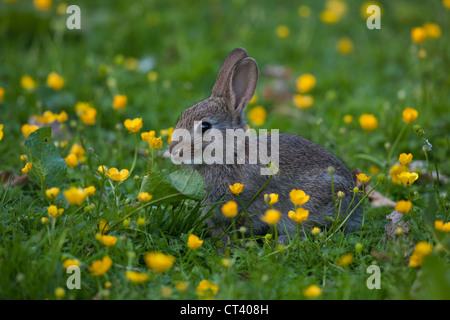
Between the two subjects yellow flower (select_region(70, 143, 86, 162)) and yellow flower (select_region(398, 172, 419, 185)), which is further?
yellow flower (select_region(70, 143, 86, 162))

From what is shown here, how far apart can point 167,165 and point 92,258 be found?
164 cm

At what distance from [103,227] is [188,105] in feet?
9.93

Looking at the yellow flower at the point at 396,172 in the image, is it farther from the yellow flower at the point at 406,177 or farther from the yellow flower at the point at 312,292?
the yellow flower at the point at 312,292

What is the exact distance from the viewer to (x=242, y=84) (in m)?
4.81

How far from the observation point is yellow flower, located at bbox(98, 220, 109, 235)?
373 cm

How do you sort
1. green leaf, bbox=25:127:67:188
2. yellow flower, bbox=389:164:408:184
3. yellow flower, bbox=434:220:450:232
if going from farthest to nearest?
green leaf, bbox=25:127:67:188 < yellow flower, bbox=389:164:408:184 < yellow flower, bbox=434:220:450:232

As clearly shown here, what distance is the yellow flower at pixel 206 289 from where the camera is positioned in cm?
330

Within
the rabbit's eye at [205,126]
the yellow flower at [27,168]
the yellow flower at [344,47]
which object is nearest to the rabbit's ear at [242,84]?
the rabbit's eye at [205,126]

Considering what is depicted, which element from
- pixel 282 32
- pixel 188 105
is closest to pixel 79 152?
pixel 188 105

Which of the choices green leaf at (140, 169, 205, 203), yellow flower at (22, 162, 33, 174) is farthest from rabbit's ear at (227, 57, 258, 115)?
yellow flower at (22, 162, 33, 174)

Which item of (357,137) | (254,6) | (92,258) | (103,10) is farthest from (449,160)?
(103,10)

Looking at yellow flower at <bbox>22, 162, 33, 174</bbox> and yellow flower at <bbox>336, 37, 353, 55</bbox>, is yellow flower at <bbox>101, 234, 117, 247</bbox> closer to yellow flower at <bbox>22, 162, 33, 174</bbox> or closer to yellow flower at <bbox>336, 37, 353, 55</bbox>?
yellow flower at <bbox>22, 162, 33, 174</bbox>

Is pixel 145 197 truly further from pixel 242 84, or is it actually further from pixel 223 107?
pixel 242 84

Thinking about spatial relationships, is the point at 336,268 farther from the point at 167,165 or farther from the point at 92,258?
the point at 167,165
